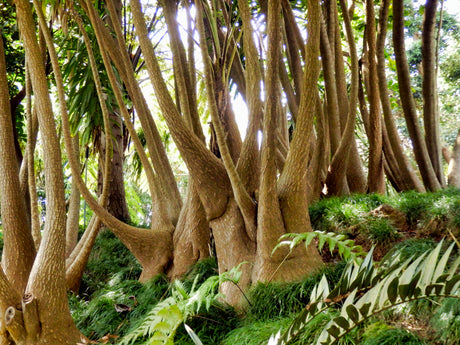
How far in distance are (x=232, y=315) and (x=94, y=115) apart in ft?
10.3

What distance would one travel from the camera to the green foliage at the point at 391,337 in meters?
1.83

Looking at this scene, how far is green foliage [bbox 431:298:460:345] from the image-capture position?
71.2 inches

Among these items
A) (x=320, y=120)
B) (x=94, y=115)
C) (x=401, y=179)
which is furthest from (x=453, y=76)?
(x=94, y=115)

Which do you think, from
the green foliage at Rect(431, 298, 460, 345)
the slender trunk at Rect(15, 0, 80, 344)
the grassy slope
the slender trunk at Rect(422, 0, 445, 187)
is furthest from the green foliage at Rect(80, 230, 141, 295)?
the slender trunk at Rect(422, 0, 445, 187)

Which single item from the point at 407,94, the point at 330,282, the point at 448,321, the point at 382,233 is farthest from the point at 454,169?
the point at 448,321

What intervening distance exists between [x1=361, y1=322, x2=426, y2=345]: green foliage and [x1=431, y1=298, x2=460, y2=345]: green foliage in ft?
0.35

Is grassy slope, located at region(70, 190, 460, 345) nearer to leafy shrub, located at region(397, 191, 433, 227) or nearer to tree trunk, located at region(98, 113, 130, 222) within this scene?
leafy shrub, located at region(397, 191, 433, 227)

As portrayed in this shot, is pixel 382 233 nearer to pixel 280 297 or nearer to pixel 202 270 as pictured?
pixel 280 297

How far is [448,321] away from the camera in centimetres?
186

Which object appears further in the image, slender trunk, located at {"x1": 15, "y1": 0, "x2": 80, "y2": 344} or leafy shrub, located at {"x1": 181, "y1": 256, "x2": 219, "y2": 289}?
leafy shrub, located at {"x1": 181, "y1": 256, "x2": 219, "y2": 289}

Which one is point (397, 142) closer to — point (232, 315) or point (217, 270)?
point (217, 270)

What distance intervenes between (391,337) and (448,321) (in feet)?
0.86

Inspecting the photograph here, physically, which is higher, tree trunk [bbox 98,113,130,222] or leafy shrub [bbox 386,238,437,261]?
tree trunk [bbox 98,113,130,222]

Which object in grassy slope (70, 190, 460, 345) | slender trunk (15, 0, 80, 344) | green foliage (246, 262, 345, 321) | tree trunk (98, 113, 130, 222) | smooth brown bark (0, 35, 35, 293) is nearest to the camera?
grassy slope (70, 190, 460, 345)
